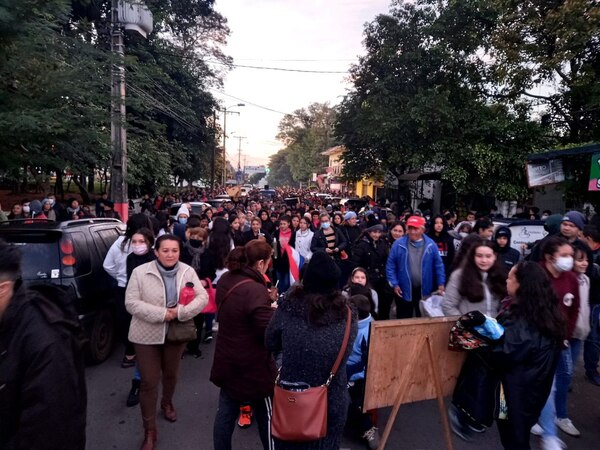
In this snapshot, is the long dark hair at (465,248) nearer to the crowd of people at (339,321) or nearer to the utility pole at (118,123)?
the crowd of people at (339,321)

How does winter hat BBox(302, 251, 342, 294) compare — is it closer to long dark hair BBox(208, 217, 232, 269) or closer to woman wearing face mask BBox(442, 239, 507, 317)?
woman wearing face mask BBox(442, 239, 507, 317)

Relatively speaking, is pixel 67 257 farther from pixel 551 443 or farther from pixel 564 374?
pixel 564 374

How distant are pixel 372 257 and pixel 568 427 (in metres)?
3.19

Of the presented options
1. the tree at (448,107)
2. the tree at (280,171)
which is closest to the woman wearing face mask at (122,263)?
the tree at (448,107)

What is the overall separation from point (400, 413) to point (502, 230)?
3.52 meters

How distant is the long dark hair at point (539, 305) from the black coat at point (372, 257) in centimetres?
350

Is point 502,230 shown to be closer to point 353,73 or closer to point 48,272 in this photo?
point 48,272

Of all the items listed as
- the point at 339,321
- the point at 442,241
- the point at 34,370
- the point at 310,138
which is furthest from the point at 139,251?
the point at 310,138

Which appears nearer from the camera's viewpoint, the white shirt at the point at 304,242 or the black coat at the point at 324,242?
the black coat at the point at 324,242

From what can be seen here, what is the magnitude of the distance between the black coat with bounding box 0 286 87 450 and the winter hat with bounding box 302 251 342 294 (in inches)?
47.9

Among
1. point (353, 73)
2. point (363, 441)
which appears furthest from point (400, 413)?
point (353, 73)

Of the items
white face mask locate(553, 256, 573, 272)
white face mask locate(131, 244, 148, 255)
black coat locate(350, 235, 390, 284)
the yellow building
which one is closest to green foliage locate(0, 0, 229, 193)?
white face mask locate(131, 244, 148, 255)

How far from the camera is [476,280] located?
12.6 ft

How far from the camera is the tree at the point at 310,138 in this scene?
68.0 m
